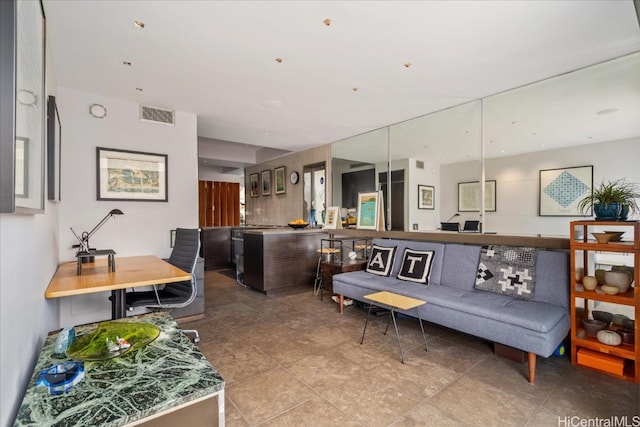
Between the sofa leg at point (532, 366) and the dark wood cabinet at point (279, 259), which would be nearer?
the sofa leg at point (532, 366)

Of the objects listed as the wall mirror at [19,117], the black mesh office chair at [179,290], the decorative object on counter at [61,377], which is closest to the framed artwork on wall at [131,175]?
the black mesh office chair at [179,290]

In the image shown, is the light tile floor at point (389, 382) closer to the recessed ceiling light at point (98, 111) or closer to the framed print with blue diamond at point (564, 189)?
the framed print with blue diamond at point (564, 189)

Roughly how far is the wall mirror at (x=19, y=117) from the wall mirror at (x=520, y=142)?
13.6 ft

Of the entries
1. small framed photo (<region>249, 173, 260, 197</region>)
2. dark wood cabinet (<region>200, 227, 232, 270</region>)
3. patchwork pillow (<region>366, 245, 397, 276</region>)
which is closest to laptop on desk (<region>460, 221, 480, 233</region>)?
patchwork pillow (<region>366, 245, 397, 276</region>)

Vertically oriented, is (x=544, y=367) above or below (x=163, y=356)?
below

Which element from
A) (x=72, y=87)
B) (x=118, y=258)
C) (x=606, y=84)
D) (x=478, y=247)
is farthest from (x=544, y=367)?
(x=72, y=87)

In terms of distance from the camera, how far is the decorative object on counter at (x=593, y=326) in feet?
8.12

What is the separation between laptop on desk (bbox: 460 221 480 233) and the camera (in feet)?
12.6

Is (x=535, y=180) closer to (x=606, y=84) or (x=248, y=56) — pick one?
(x=606, y=84)

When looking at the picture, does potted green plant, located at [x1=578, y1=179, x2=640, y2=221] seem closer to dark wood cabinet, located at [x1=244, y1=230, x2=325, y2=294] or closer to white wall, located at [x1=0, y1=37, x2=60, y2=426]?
white wall, located at [x1=0, y1=37, x2=60, y2=426]

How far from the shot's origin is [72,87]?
11.0 feet

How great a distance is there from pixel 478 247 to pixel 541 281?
68 centimetres

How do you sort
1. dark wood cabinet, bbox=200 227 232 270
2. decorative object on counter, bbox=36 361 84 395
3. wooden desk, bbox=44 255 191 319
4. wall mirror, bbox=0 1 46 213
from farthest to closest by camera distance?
1. dark wood cabinet, bbox=200 227 232 270
2. wooden desk, bbox=44 255 191 319
3. decorative object on counter, bbox=36 361 84 395
4. wall mirror, bbox=0 1 46 213

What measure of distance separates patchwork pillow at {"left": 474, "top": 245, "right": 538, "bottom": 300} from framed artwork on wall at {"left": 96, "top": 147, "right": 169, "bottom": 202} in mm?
4004
